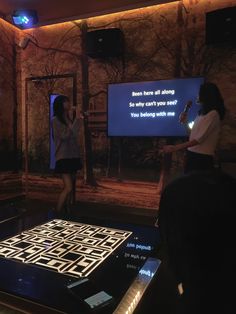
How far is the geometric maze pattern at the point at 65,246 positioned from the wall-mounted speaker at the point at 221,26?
2.51 metres

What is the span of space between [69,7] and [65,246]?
334 cm

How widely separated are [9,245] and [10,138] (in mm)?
3369

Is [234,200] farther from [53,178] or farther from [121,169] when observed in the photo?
[53,178]

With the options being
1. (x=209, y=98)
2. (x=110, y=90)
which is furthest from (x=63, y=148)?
(x=209, y=98)

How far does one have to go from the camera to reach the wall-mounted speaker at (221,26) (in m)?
2.97

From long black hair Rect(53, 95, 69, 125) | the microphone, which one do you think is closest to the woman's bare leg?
long black hair Rect(53, 95, 69, 125)

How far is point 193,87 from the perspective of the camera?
3.27 m

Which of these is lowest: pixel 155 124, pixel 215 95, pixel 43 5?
pixel 155 124

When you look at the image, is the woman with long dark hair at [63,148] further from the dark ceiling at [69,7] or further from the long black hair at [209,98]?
the long black hair at [209,98]

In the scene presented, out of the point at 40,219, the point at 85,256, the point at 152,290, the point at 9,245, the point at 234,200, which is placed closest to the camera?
the point at 234,200

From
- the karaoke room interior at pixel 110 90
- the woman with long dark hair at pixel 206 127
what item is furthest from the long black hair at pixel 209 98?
the karaoke room interior at pixel 110 90

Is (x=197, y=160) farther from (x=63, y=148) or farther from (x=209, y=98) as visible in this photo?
(x=63, y=148)

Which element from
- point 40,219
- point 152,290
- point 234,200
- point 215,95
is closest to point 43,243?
point 40,219

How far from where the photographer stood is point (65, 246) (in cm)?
120
